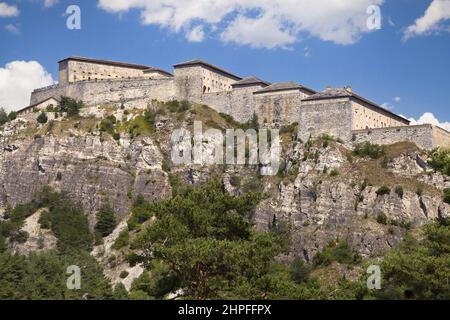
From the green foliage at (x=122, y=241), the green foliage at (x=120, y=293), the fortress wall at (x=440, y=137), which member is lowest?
the green foliage at (x=120, y=293)

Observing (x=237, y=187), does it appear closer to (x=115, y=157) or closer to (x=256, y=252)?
(x=115, y=157)

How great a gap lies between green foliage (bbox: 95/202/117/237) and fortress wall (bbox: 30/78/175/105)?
49.9ft

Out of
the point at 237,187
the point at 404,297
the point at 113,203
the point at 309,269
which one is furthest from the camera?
the point at 113,203

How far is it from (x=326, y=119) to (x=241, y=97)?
13113mm

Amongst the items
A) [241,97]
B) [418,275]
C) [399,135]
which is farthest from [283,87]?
[418,275]

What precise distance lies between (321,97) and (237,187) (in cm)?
1205

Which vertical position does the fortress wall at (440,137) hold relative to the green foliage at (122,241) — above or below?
above

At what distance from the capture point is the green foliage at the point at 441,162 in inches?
2706

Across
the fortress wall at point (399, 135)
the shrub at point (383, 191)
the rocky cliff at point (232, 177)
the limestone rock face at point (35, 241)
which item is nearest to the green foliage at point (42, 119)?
the rocky cliff at point (232, 177)

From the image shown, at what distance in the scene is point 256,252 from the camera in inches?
1817

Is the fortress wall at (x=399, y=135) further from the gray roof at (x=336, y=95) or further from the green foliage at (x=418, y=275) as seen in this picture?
the green foliage at (x=418, y=275)

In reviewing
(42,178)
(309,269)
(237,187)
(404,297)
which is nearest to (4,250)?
(42,178)

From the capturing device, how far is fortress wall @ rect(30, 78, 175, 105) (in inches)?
3907

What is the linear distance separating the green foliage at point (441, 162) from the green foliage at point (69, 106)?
144 ft
